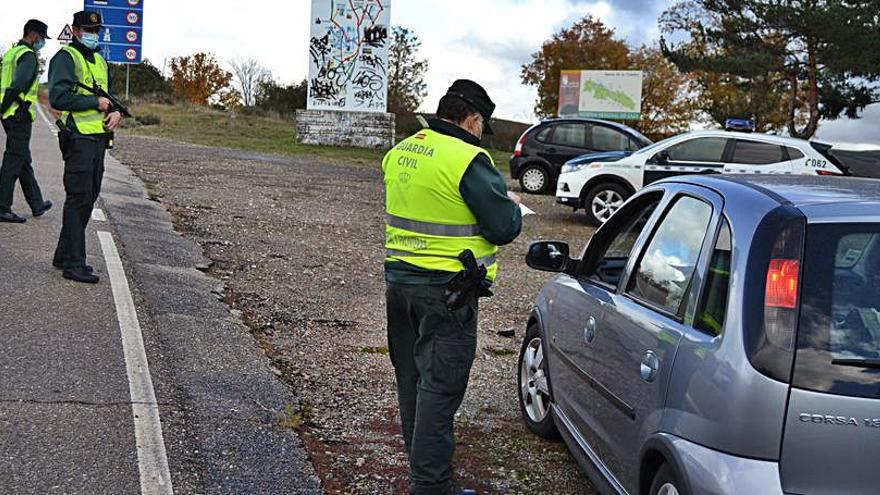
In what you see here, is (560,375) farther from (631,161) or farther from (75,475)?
(631,161)

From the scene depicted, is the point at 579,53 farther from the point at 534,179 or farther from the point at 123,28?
the point at 534,179

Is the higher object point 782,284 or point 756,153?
point 756,153

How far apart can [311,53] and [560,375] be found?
92.5 feet

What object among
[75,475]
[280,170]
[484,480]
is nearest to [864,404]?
[484,480]

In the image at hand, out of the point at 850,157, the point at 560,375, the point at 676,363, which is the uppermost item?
the point at 850,157

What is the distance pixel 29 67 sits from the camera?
931 cm

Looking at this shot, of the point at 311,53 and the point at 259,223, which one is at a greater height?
the point at 311,53

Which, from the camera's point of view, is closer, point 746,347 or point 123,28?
point 746,347

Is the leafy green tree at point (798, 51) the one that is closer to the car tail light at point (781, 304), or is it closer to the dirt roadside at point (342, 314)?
the dirt roadside at point (342, 314)

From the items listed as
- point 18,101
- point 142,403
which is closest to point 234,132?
point 18,101

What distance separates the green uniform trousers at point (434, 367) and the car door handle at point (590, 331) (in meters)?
0.53

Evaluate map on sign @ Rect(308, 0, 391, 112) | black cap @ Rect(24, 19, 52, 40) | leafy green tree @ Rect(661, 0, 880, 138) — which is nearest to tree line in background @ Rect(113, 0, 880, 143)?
leafy green tree @ Rect(661, 0, 880, 138)

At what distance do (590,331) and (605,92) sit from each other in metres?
35.9

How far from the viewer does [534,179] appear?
20.1m
